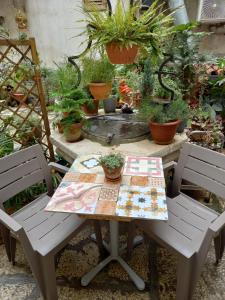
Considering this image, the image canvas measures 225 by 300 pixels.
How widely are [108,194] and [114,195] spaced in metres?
0.04

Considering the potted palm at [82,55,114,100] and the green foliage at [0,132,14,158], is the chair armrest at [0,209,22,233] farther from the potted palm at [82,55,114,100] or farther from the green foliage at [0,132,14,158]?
the potted palm at [82,55,114,100]

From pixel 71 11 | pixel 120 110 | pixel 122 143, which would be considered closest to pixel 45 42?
pixel 71 11

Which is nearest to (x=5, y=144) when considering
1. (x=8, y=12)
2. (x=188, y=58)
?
(x=188, y=58)

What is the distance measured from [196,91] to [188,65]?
1.42ft

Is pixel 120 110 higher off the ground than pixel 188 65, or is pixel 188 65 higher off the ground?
pixel 188 65

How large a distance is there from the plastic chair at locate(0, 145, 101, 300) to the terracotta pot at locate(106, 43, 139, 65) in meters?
0.83

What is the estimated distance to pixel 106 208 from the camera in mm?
1188

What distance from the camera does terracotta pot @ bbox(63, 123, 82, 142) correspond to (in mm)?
1876

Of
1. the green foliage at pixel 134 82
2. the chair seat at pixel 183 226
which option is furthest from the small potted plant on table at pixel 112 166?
the green foliage at pixel 134 82

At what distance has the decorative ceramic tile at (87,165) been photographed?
1.50 metres

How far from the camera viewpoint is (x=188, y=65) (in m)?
2.69

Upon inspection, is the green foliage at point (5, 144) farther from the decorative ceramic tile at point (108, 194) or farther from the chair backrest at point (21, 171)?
the decorative ceramic tile at point (108, 194)

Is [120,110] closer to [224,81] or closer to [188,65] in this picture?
[188,65]

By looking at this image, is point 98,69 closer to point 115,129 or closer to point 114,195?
point 115,129
